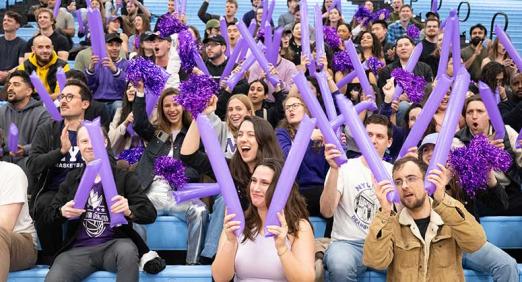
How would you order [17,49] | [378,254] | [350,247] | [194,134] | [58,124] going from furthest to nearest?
[17,49], [58,124], [194,134], [350,247], [378,254]

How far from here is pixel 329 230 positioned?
4703mm

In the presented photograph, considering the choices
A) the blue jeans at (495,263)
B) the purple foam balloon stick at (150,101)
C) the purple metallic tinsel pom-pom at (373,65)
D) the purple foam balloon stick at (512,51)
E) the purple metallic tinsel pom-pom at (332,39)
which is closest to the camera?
the blue jeans at (495,263)

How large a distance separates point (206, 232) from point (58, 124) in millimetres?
1149

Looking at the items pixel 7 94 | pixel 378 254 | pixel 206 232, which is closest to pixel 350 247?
pixel 378 254

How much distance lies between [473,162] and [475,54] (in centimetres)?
443

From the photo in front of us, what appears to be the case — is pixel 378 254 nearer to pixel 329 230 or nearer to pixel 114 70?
pixel 329 230

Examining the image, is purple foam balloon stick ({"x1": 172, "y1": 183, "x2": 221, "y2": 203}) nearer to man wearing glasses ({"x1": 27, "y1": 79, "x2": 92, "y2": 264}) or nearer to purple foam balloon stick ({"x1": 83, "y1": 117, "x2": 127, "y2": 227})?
purple foam balloon stick ({"x1": 83, "y1": 117, "x2": 127, "y2": 227})

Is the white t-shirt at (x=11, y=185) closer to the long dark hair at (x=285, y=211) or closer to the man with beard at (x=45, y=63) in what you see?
the long dark hair at (x=285, y=211)

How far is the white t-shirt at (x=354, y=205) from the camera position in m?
4.22

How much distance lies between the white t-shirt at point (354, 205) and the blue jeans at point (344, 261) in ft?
0.21

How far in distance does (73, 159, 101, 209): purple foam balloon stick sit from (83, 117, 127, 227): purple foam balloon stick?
0.04 m

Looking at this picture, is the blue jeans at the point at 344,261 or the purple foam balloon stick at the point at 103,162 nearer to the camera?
the purple foam balloon stick at the point at 103,162

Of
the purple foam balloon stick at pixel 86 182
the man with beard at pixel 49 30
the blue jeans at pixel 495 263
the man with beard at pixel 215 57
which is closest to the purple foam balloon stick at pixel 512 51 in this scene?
the blue jeans at pixel 495 263

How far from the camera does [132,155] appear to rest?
5.11 metres
